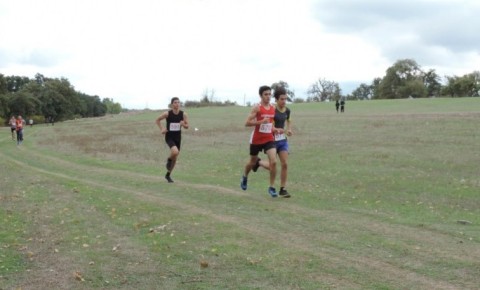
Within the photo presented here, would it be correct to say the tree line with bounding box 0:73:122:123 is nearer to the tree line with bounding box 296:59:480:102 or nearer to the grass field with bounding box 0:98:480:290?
the tree line with bounding box 296:59:480:102

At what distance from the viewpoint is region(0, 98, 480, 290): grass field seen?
6.04 m

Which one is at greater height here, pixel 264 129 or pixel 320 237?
pixel 264 129

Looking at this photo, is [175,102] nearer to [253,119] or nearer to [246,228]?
Answer: [253,119]

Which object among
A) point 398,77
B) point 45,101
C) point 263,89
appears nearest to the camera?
point 263,89

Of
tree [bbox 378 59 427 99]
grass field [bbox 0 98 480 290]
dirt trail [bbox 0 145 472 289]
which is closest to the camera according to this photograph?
dirt trail [bbox 0 145 472 289]

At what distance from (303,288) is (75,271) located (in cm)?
275

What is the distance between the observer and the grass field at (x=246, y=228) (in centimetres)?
604

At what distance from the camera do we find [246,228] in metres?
8.25

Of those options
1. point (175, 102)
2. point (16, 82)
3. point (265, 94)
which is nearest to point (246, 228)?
point (265, 94)

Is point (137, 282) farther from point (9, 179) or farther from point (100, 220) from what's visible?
point (9, 179)

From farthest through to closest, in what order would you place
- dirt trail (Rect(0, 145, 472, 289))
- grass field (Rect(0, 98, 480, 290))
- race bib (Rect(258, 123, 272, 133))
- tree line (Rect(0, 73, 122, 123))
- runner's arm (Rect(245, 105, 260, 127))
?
tree line (Rect(0, 73, 122, 123)), race bib (Rect(258, 123, 272, 133)), runner's arm (Rect(245, 105, 260, 127)), grass field (Rect(0, 98, 480, 290)), dirt trail (Rect(0, 145, 472, 289))

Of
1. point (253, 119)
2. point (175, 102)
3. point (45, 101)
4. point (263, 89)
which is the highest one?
point (45, 101)

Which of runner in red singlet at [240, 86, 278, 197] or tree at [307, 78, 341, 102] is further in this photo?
tree at [307, 78, 341, 102]

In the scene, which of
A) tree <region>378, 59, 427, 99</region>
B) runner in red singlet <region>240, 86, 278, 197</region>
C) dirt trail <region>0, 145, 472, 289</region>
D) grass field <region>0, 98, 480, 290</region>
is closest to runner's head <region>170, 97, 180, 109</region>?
grass field <region>0, 98, 480, 290</region>
